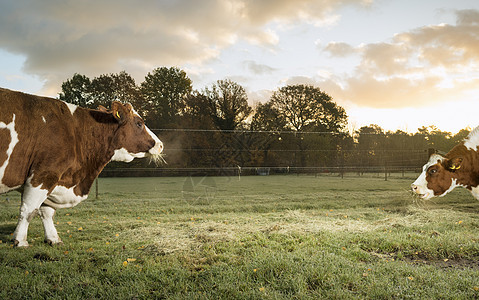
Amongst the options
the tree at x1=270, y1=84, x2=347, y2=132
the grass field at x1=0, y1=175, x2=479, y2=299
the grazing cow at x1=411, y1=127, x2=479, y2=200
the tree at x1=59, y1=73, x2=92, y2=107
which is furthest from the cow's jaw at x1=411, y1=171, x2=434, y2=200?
the tree at x1=59, y1=73, x2=92, y2=107

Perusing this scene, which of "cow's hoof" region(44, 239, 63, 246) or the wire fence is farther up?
the wire fence

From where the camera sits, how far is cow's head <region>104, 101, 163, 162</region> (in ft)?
18.2

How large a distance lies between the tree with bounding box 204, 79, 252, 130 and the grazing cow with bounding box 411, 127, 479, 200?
28.3 metres

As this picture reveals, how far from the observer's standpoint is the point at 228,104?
3416 centimetres

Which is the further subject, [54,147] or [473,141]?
[473,141]

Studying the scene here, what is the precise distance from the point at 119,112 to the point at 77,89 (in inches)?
1403

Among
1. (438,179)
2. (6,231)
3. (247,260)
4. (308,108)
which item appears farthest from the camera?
(308,108)

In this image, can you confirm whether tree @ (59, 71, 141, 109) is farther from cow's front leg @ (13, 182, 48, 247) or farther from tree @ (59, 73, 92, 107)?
cow's front leg @ (13, 182, 48, 247)

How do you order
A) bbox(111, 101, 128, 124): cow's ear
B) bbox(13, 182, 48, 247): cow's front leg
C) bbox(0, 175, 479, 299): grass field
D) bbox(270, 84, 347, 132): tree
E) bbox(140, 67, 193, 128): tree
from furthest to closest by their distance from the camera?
bbox(270, 84, 347, 132): tree → bbox(140, 67, 193, 128): tree → bbox(111, 101, 128, 124): cow's ear → bbox(13, 182, 48, 247): cow's front leg → bbox(0, 175, 479, 299): grass field

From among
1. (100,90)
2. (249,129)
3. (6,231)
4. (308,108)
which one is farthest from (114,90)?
(6,231)

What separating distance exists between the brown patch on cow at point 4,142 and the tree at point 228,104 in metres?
29.0

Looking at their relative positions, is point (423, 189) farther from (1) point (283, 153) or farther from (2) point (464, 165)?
(1) point (283, 153)

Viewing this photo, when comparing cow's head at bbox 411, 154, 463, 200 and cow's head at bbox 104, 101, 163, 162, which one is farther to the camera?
cow's head at bbox 104, 101, 163, 162

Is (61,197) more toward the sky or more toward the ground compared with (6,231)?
more toward the sky
